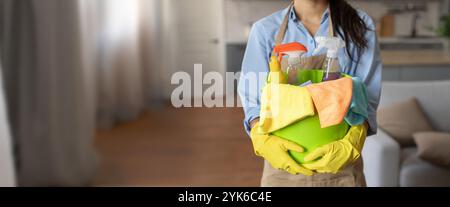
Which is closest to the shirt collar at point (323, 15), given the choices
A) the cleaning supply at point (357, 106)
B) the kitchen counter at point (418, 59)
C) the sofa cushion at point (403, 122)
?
the cleaning supply at point (357, 106)

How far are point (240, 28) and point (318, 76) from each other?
8.29ft

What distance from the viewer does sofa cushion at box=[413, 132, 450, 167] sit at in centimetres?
118

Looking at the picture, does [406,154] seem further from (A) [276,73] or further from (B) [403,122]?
(A) [276,73]

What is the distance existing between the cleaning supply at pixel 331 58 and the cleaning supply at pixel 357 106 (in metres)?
0.02

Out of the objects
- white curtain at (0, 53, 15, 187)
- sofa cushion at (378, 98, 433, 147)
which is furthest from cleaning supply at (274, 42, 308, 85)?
sofa cushion at (378, 98, 433, 147)

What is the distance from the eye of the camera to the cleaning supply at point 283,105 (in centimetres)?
42

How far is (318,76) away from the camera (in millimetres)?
471

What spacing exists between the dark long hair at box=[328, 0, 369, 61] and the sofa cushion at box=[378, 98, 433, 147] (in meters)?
0.91

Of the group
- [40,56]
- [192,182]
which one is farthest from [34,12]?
[192,182]

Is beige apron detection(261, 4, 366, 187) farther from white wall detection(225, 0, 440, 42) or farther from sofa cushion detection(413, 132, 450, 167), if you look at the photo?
white wall detection(225, 0, 440, 42)

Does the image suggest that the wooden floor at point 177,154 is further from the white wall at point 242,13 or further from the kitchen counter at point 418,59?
the white wall at point 242,13

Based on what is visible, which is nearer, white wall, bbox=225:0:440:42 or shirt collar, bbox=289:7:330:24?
shirt collar, bbox=289:7:330:24

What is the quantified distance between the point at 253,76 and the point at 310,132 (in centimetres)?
11
